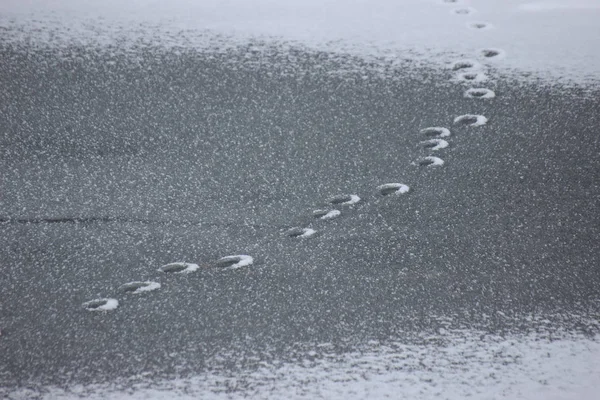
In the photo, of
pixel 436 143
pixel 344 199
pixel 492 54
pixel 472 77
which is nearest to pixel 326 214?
pixel 344 199

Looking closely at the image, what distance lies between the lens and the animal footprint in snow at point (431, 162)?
4.19 feet

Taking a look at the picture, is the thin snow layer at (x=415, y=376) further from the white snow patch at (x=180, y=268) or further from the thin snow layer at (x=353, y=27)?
the thin snow layer at (x=353, y=27)

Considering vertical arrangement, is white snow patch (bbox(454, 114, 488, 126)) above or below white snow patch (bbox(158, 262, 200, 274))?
above

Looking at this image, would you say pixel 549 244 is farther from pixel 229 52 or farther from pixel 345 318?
pixel 229 52

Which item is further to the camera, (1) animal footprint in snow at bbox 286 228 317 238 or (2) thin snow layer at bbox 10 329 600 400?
(1) animal footprint in snow at bbox 286 228 317 238

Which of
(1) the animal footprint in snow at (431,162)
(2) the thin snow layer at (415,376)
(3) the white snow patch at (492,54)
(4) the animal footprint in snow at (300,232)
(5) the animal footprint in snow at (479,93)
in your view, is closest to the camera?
(2) the thin snow layer at (415,376)

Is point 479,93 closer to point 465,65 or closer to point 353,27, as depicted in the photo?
point 465,65

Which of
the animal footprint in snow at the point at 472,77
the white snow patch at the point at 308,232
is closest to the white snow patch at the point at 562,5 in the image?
the animal footprint in snow at the point at 472,77

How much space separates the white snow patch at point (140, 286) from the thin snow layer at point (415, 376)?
0.16 metres

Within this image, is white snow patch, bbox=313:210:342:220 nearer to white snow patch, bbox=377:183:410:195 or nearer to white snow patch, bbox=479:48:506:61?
white snow patch, bbox=377:183:410:195

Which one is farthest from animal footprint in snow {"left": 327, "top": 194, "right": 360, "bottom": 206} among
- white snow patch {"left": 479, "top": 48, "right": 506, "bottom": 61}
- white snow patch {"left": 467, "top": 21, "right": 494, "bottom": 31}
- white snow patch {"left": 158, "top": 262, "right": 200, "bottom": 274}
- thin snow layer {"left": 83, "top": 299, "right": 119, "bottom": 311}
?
white snow patch {"left": 467, "top": 21, "right": 494, "bottom": 31}

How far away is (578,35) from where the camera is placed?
1.64 meters

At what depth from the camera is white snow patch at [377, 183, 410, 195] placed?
4.00 ft

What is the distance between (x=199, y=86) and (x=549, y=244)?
72 cm
